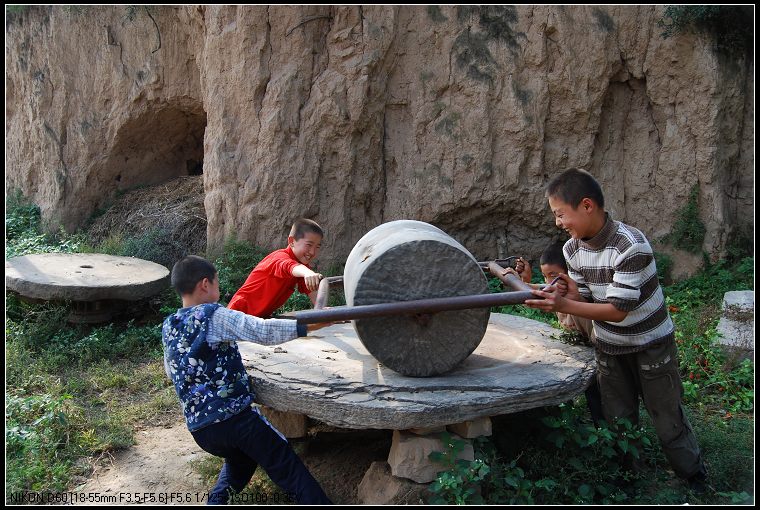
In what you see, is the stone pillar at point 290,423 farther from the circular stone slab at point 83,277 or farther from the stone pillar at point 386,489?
the circular stone slab at point 83,277

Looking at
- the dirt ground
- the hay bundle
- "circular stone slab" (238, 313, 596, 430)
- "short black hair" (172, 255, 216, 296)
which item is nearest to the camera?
"circular stone slab" (238, 313, 596, 430)

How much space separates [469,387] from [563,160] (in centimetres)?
430

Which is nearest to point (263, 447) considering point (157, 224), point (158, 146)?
point (157, 224)

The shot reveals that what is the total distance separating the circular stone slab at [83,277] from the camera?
5.70 metres

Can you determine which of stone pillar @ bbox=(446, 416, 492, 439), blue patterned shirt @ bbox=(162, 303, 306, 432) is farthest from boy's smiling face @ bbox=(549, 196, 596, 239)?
blue patterned shirt @ bbox=(162, 303, 306, 432)

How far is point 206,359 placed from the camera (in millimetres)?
2920

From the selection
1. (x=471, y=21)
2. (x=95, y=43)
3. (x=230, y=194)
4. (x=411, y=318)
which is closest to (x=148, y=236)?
(x=230, y=194)

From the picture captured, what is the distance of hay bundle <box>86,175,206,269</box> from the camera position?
7633mm

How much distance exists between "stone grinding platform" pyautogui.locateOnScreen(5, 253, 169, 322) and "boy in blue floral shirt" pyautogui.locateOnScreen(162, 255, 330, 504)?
10.3ft

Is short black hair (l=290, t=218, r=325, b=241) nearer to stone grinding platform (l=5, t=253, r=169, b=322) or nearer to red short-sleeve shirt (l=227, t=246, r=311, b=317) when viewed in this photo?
red short-sleeve shirt (l=227, t=246, r=311, b=317)

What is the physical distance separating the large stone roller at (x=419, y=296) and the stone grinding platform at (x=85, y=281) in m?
3.52

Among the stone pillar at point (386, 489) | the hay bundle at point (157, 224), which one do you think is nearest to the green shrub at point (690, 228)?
the stone pillar at point (386, 489)

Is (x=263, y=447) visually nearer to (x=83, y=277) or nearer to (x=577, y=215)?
(x=577, y=215)

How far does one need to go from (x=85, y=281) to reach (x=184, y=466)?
2769mm
